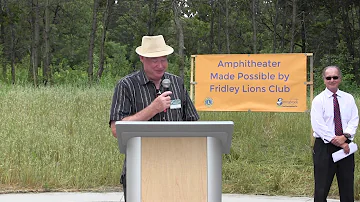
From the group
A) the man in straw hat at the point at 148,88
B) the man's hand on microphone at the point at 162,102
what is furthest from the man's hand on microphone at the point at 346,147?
the man's hand on microphone at the point at 162,102

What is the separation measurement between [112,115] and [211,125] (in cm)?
103

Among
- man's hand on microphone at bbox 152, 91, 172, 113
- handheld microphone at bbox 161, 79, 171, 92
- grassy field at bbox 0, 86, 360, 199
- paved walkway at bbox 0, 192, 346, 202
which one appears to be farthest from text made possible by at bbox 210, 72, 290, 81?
man's hand on microphone at bbox 152, 91, 172, 113

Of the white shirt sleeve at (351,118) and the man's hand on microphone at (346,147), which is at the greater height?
the white shirt sleeve at (351,118)

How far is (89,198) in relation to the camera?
721cm

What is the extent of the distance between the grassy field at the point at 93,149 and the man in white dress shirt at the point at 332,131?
187 cm

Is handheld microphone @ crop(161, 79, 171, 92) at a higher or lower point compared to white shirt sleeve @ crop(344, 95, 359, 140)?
higher

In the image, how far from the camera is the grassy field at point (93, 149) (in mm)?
8086

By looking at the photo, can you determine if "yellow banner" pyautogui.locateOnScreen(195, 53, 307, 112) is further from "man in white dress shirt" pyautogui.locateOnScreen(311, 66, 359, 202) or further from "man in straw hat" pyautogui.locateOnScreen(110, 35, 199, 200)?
"man in straw hat" pyautogui.locateOnScreen(110, 35, 199, 200)

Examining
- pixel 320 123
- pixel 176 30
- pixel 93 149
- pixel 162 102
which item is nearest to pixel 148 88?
pixel 162 102

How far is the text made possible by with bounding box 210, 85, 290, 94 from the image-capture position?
1020 centimetres

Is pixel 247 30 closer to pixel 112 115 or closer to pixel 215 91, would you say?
pixel 215 91

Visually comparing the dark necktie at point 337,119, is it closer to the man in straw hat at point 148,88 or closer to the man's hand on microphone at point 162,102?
the man in straw hat at point 148,88

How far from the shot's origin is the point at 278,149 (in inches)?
→ 424

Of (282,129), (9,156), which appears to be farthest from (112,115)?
(282,129)
